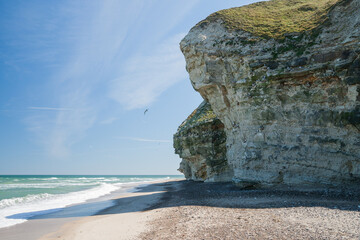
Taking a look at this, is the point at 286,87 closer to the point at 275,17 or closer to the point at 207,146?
the point at 275,17

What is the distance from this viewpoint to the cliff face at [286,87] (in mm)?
14617

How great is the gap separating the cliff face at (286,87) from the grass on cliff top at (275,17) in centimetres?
10

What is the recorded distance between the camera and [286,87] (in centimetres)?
1708

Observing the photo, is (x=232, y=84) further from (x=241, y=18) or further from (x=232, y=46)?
(x=241, y=18)

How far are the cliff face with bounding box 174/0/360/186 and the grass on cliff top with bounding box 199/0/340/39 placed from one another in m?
0.10

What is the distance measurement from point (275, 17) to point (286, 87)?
9838 millimetres

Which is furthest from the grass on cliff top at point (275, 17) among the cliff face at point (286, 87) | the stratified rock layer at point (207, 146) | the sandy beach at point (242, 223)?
the sandy beach at point (242, 223)

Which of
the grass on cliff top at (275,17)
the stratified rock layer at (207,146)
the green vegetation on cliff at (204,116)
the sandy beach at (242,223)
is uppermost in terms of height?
the grass on cliff top at (275,17)

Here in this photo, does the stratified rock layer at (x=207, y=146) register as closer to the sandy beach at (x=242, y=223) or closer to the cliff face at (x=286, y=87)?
the cliff face at (x=286, y=87)

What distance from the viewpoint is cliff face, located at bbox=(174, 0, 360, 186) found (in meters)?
14.6

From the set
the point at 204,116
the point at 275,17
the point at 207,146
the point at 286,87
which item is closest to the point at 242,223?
the point at 286,87

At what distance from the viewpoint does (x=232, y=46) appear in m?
20.6

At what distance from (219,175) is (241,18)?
63.2 ft

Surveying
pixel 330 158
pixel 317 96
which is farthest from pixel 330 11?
pixel 330 158
